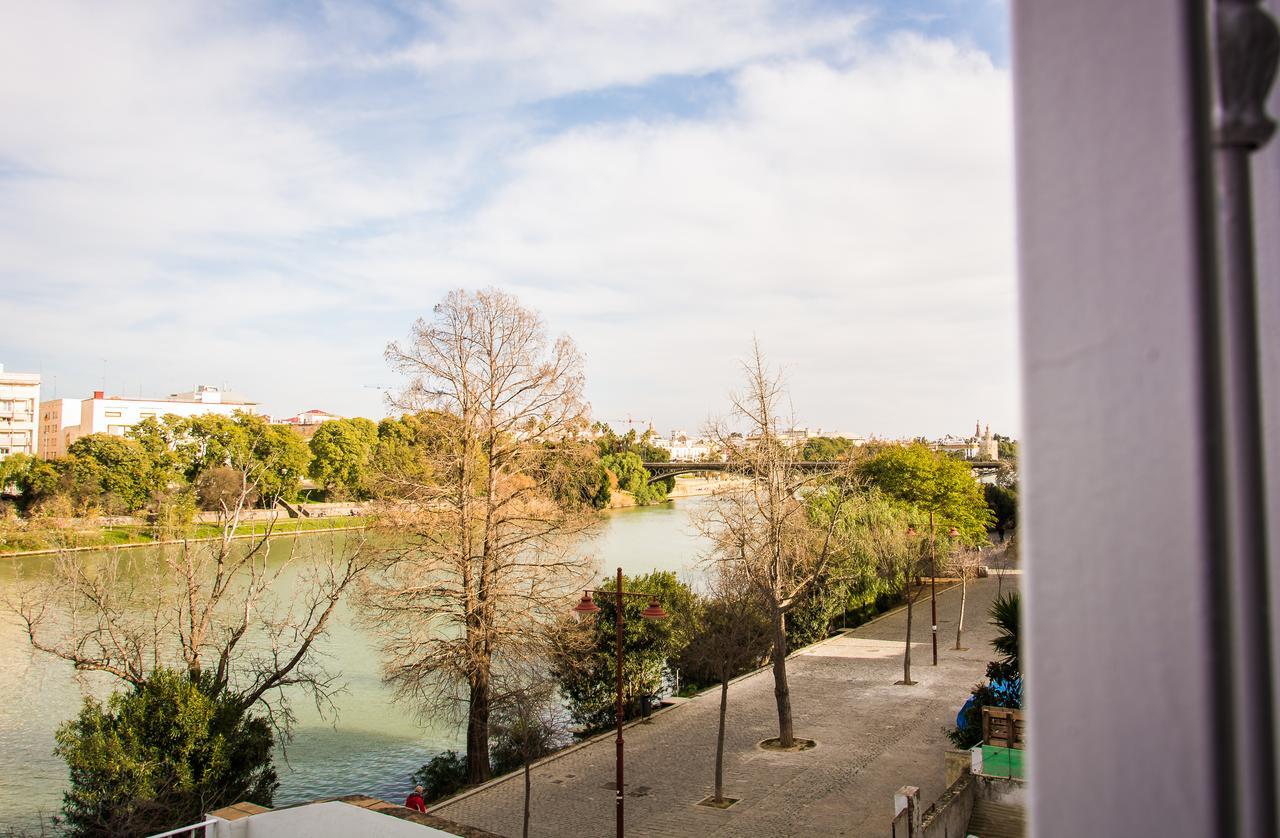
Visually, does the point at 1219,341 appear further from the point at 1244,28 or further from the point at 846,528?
the point at 846,528

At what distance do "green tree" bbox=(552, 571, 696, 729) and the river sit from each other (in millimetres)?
1179

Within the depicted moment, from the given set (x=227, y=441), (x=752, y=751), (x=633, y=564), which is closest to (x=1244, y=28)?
(x=752, y=751)

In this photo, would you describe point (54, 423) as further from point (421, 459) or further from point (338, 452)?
point (421, 459)

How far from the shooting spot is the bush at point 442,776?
1511 centimetres

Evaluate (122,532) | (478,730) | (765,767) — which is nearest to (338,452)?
(122,532)

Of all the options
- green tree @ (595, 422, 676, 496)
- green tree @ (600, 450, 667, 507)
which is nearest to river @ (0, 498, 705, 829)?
green tree @ (600, 450, 667, 507)

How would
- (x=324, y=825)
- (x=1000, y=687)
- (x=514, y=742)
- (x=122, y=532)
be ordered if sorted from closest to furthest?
1. (x=324, y=825)
2. (x=1000, y=687)
3. (x=514, y=742)
4. (x=122, y=532)

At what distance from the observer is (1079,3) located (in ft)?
1.93

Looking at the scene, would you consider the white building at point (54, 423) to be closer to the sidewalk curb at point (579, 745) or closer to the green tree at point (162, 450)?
the green tree at point (162, 450)

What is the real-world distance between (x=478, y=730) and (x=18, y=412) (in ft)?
224

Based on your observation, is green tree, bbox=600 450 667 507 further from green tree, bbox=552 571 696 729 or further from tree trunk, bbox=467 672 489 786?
tree trunk, bbox=467 672 489 786

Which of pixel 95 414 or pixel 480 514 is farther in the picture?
pixel 95 414

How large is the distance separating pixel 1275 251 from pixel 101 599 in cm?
1628

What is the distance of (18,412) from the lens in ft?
221
